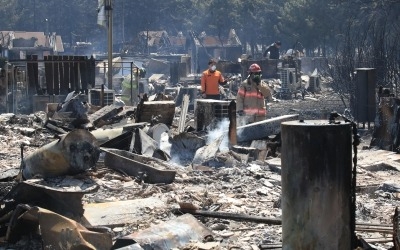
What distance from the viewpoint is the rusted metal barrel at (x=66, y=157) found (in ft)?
29.8

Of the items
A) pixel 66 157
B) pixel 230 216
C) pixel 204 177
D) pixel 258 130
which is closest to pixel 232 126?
pixel 258 130

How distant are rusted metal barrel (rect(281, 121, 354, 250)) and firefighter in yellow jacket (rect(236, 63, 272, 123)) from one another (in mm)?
8671

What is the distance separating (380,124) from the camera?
13.4m

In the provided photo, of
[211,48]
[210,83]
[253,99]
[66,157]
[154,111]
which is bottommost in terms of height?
[66,157]

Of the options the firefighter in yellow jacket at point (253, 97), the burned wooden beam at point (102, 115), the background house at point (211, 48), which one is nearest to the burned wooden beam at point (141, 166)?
the firefighter in yellow jacket at point (253, 97)

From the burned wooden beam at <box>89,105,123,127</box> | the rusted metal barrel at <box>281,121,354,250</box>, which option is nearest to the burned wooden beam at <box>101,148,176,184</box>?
the rusted metal barrel at <box>281,121,354,250</box>

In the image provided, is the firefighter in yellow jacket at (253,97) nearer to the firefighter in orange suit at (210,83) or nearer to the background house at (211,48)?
the firefighter in orange suit at (210,83)

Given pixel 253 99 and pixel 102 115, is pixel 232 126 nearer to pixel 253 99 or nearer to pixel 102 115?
pixel 253 99

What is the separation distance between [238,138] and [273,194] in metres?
3.75

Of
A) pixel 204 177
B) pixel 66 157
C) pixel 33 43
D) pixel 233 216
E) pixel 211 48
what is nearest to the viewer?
pixel 233 216

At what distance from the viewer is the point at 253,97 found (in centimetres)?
1395

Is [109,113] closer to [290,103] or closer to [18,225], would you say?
[18,225]

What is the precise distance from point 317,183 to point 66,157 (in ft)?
15.7

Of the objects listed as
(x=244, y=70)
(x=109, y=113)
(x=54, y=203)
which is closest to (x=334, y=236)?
(x=54, y=203)
